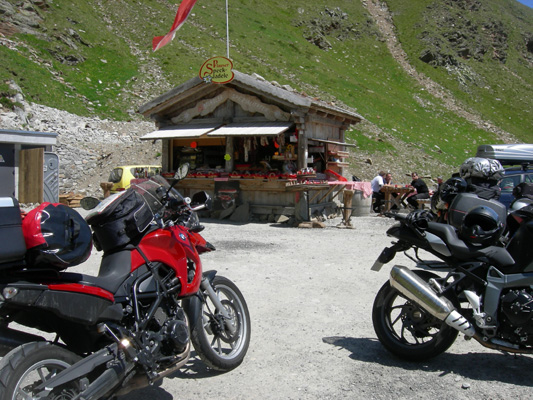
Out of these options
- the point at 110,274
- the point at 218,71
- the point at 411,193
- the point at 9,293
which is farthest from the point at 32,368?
the point at 411,193

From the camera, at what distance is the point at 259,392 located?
3566 millimetres

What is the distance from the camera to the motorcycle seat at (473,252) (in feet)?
12.6

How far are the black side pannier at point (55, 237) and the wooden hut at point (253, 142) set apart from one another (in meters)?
10.4

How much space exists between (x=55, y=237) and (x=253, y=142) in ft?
42.6

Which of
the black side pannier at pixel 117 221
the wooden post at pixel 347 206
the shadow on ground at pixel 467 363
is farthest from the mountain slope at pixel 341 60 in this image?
the black side pannier at pixel 117 221

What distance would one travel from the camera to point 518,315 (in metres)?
3.60

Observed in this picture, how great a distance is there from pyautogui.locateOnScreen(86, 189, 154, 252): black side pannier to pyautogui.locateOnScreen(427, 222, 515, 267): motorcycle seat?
8.41ft

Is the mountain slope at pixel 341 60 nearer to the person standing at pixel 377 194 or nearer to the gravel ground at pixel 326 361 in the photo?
the person standing at pixel 377 194

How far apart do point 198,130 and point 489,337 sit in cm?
1274

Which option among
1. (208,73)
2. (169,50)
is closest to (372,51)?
(169,50)

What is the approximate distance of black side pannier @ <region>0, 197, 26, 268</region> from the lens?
2361 millimetres

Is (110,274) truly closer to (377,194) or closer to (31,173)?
(31,173)

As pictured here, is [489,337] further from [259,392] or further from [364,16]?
[364,16]

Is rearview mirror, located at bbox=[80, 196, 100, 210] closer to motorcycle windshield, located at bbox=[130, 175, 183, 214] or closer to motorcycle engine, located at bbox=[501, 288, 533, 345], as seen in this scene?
motorcycle windshield, located at bbox=[130, 175, 183, 214]
